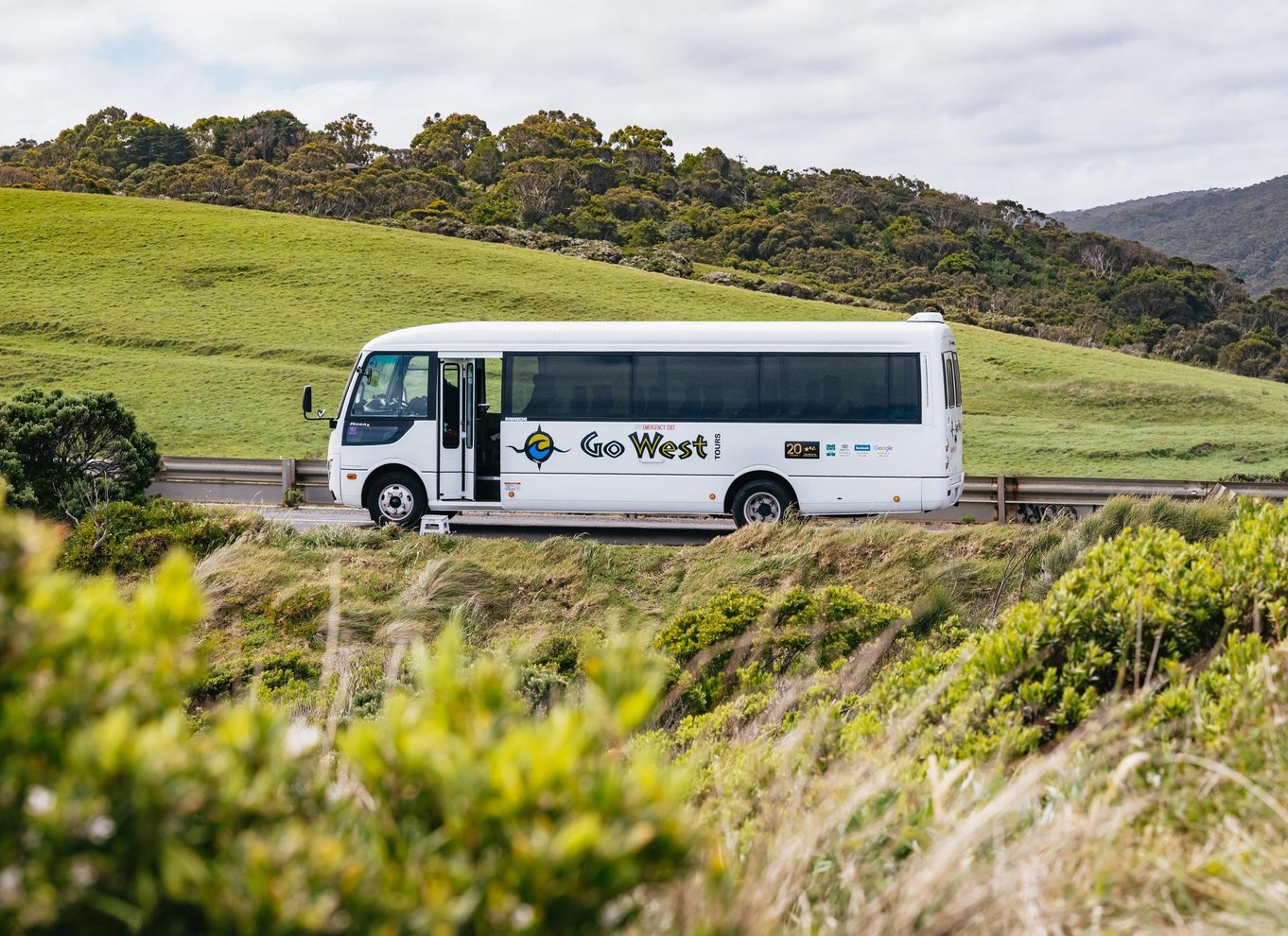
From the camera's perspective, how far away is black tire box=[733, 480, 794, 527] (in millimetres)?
16062

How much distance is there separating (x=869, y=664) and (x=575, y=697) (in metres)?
2.05

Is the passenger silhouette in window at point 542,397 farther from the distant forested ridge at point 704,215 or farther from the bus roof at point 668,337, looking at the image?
the distant forested ridge at point 704,215

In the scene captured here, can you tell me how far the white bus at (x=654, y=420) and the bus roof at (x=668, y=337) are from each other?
2 cm

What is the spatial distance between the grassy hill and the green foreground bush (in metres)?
26.1

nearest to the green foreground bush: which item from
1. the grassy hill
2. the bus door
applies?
the bus door

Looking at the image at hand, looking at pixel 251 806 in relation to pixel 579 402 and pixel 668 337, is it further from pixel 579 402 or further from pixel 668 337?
pixel 668 337

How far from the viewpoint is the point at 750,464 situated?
16094 mm

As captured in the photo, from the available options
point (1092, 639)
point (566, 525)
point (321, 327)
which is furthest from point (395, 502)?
point (321, 327)

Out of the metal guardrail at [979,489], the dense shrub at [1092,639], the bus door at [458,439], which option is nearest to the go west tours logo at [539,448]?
the bus door at [458,439]

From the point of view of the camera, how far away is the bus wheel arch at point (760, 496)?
52.7 feet

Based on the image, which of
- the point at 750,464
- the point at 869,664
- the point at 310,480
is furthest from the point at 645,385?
the point at 869,664

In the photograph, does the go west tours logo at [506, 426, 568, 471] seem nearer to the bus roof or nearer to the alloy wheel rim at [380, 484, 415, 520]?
the bus roof

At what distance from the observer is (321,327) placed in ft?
139

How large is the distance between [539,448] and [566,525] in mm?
1594
